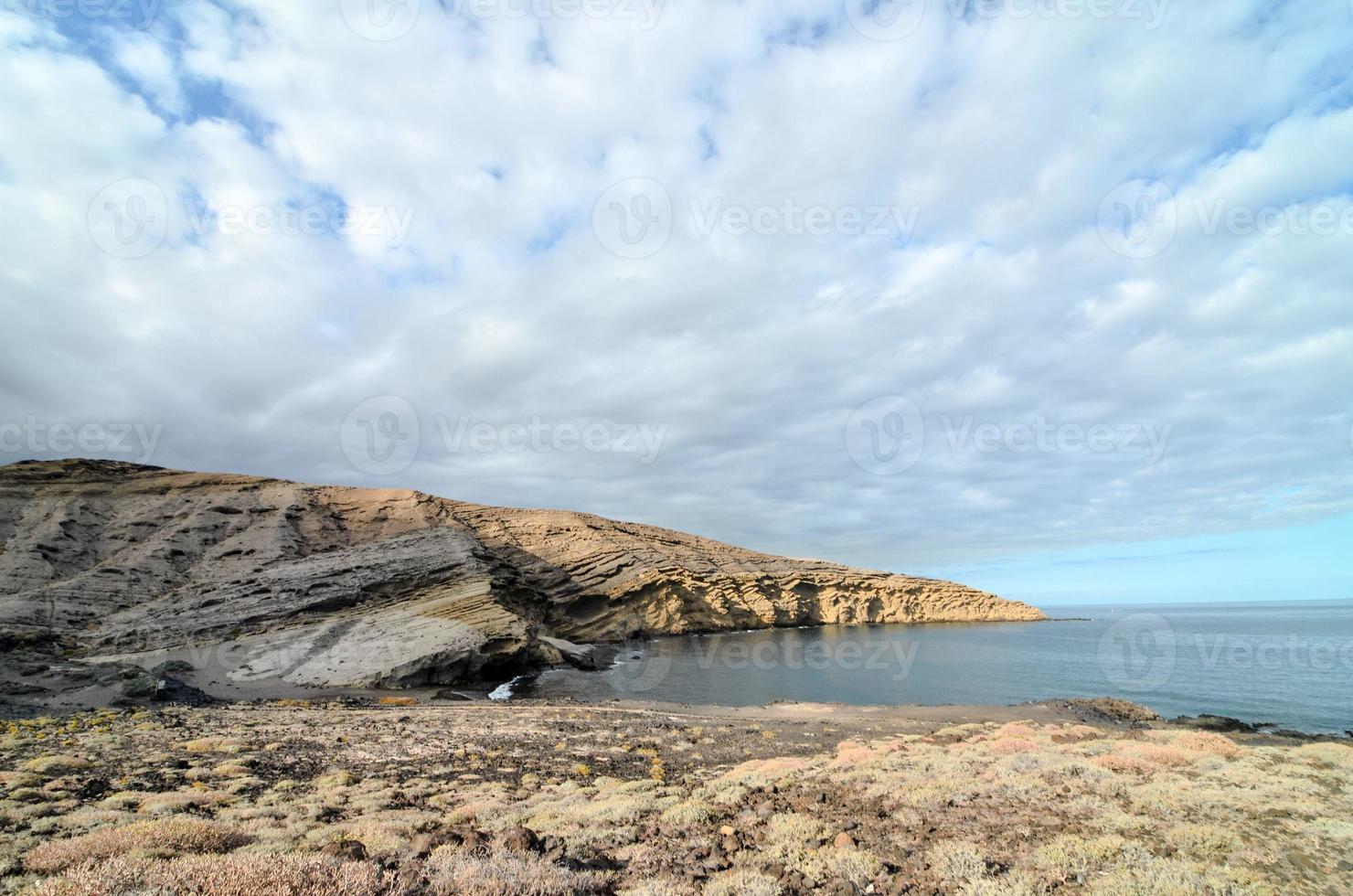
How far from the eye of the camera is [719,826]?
30.8 ft

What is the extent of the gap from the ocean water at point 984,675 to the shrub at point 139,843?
26.4 m

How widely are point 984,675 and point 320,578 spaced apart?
4808 cm

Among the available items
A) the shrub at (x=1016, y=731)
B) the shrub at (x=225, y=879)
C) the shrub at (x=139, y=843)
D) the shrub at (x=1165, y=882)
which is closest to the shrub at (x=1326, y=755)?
the shrub at (x=1016, y=731)

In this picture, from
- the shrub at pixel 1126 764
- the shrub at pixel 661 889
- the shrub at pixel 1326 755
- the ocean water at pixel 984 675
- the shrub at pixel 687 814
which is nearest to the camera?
the shrub at pixel 661 889

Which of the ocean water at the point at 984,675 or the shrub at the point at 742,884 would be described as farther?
the ocean water at the point at 984,675

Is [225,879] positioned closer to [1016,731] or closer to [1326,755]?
[1326,755]

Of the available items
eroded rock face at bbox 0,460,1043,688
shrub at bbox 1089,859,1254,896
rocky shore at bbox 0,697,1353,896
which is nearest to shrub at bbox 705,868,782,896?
rocky shore at bbox 0,697,1353,896

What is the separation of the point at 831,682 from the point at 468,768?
1245 inches

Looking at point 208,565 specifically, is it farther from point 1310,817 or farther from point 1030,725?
point 1310,817

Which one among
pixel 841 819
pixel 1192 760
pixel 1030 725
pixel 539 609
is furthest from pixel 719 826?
pixel 539 609

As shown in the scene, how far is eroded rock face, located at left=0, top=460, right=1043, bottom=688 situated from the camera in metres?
35.6

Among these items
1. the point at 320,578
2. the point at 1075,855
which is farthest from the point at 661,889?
the point at 320,578

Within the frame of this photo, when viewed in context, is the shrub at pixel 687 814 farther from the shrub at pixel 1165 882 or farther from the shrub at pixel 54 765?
the shrub at pixel 54 765

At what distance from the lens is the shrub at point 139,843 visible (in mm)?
6723
